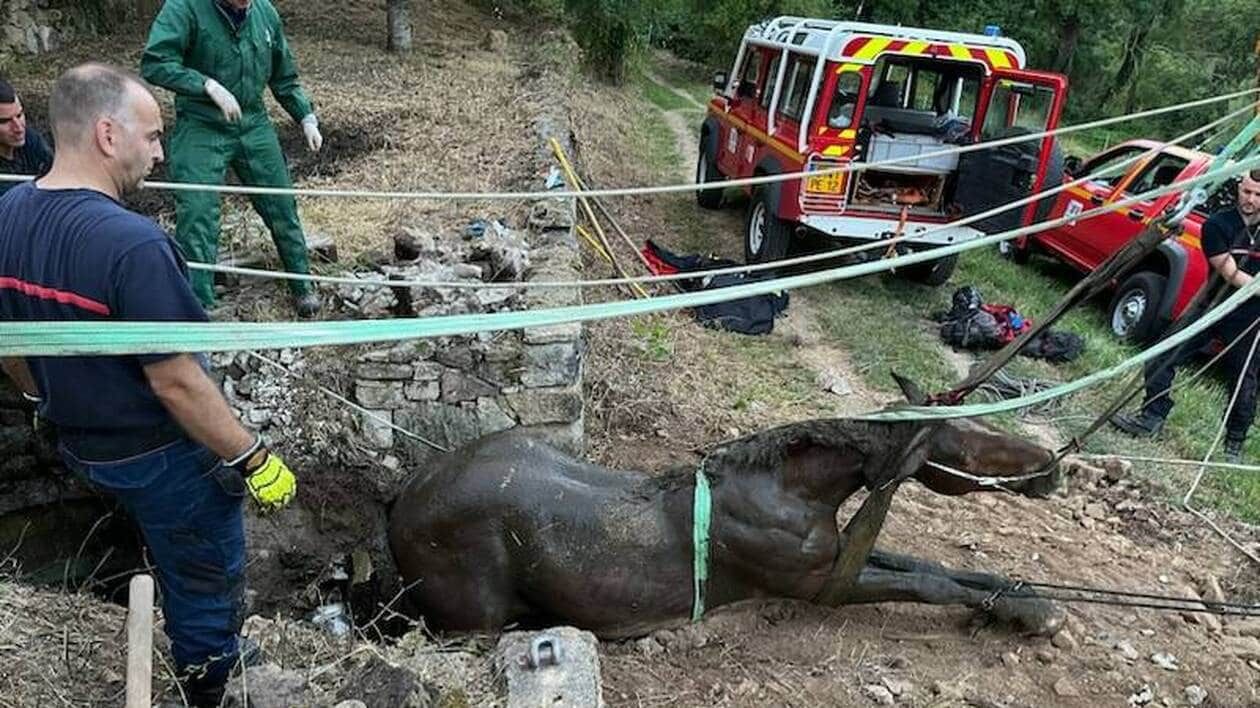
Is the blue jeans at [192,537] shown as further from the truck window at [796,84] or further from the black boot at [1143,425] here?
the truck window at [796,84]

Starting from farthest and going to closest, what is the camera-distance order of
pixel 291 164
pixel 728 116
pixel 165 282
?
1. pixel 728 116
2. pixel 291 164
3. pixel 165 282

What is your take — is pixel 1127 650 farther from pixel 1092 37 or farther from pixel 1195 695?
pixel 1092 37

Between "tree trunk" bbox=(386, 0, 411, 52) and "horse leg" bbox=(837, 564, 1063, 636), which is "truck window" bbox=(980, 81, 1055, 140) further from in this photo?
"tree trunk" bbox=(386, 0, 411, 52)

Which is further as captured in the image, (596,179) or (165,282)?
(596,179)

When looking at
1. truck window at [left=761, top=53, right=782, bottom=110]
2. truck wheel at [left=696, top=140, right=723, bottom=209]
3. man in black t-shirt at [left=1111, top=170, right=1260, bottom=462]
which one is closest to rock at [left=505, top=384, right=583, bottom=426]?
man in black t-shirt at [left=1111, top=170, right=1260, bottom=462]

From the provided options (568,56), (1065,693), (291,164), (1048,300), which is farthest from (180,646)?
(568,56)

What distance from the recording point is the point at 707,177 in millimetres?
10961

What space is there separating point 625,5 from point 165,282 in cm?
1503

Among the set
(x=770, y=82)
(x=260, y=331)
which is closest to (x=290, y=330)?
(x=260, y=331)

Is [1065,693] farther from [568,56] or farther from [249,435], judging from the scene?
[568,56]

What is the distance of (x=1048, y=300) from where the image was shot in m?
8.67

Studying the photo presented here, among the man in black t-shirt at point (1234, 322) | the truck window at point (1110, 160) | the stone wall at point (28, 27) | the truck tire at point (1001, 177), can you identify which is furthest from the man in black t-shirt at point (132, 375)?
the stone wall at point (28, 27)

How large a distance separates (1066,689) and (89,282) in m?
3.47

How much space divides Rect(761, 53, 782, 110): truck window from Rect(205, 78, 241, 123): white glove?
584cm
